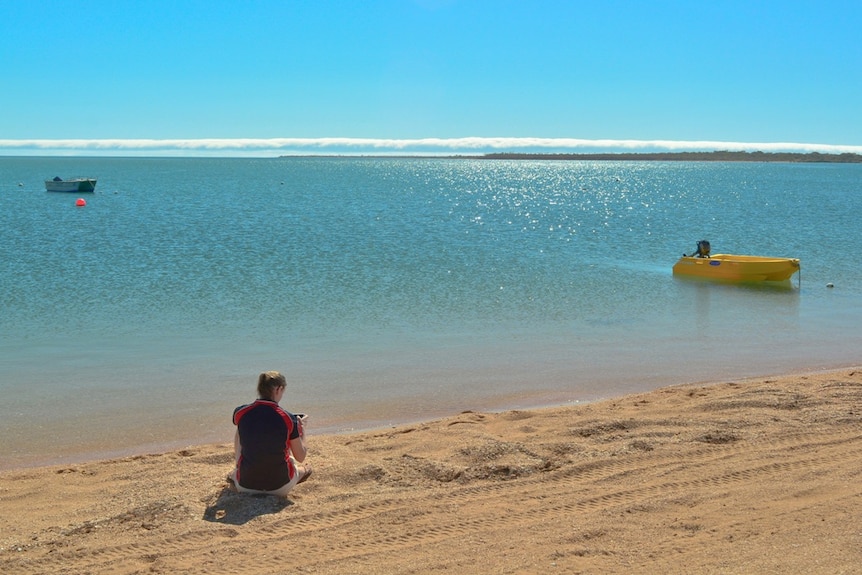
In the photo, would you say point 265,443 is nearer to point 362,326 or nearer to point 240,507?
point 240,507

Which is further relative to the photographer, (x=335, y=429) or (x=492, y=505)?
(x=335, y=429)

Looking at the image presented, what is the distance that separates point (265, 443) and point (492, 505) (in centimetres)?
164

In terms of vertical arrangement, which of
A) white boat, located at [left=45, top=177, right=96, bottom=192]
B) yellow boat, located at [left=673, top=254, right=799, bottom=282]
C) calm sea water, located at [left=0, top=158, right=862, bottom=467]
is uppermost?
white boat, located at [left=45, top=177, right=96, bottom=192]

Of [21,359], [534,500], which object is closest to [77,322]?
[21,359]

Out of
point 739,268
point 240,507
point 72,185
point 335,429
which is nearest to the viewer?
point 240,507

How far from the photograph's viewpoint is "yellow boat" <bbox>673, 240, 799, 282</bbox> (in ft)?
72.0

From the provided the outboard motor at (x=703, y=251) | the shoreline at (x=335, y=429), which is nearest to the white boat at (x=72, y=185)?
the outboard motor at (x=703, y=251)

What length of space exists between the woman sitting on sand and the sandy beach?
4.9 inches

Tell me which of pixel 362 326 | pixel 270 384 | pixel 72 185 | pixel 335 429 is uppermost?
pixel 72 185

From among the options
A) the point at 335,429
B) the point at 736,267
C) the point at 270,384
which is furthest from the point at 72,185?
the point at 270,384

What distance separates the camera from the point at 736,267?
22453 millimetres

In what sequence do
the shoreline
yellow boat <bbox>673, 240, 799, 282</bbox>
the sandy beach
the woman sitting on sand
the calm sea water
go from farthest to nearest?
yellow boat <bbox>673, 240, 799, 282</bbox>, the calm sea water, the shoreline, the woman sitting on sand, the sandy beach

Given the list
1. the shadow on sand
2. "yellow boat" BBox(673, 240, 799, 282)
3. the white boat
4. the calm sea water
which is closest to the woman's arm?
the shadow on sand

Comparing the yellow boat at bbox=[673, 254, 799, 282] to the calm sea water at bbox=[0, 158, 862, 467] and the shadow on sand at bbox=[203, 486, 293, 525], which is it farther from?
the shadow on sand at bbox=[203, 486, 293, 525]
